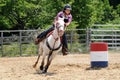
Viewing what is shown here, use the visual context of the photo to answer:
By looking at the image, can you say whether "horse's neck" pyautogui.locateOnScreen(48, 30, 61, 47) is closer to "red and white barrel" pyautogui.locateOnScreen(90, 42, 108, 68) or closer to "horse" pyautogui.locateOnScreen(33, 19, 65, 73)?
"horse" pyautogui.locateOnScreen(33, 19, 65, 73)

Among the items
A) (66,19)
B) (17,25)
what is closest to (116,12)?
(17,25)

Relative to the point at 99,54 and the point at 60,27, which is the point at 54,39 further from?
the point at 99,54

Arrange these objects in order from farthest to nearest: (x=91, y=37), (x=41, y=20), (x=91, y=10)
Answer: (x=41, y=20), (x=91, y=10), (x=91, y=37)

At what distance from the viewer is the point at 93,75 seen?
11.6 m

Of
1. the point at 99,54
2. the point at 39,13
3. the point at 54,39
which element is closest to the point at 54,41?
the point at 54,39

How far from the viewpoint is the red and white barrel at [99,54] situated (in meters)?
13.8

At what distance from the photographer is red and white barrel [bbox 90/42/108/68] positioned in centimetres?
1377

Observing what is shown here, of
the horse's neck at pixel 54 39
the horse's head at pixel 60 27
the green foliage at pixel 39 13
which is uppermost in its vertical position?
the horse's head at pixel 60 27

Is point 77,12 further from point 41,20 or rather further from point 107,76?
point 107,76

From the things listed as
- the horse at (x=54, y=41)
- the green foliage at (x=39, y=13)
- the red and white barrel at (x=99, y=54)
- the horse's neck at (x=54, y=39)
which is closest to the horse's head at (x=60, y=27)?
the horse at (x=54, y=41)

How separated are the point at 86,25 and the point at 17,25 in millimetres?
6830

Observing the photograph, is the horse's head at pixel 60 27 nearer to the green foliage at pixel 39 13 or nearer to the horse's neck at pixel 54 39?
the horse's neck at pixel 54 39

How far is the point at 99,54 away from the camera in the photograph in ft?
45.2

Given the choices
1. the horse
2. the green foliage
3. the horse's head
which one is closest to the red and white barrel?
the horse
